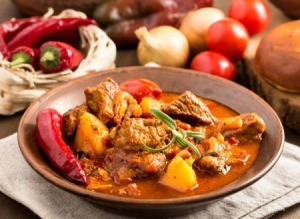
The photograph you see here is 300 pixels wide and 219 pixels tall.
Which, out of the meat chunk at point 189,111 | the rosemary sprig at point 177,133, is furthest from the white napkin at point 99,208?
the meat chunk at point 189,111

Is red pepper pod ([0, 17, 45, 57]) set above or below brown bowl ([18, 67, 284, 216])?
below

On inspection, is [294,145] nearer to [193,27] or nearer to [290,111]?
[290,111]

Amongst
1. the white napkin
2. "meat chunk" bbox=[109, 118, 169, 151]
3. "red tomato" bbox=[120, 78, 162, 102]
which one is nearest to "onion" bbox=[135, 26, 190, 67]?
"red tomato" bbox=[120, 78, 162, 102]

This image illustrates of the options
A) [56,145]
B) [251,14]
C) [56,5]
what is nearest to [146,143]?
[56,145]

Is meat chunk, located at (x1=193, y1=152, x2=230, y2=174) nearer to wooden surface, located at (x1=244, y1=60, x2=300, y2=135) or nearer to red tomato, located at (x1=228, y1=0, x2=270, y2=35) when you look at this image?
wooden surface, located at (x1=244, y1=60, x2=300, y2=135)

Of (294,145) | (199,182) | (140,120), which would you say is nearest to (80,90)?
(140,120)

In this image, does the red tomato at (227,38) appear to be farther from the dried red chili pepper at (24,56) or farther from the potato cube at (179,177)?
the potato cube at (179,177)
